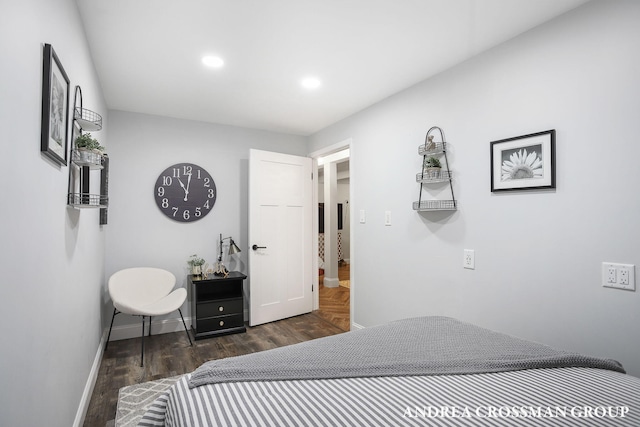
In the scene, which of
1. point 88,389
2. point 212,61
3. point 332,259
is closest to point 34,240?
point 88,389

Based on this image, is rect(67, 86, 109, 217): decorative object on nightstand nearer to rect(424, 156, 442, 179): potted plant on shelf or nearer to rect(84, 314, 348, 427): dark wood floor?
rect(84, 314, 348, 427): dark wood floor

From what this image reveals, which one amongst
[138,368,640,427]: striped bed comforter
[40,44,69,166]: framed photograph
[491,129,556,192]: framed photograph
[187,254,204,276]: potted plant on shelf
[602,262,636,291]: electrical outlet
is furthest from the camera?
[187,254,204,276]: potted plant on shelf

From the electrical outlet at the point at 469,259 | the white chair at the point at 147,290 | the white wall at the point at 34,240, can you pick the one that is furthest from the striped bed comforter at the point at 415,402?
the white chair at the point at 147,290

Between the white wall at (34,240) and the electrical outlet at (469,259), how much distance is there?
92.3 inches

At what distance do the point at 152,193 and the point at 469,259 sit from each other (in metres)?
3.15

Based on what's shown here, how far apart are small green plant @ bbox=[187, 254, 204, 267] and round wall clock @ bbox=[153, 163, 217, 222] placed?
1.38 feet

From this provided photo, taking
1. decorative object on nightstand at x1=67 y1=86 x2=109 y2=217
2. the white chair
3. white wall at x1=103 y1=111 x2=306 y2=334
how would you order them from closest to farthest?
decorative object on nightstand at x1=67 y1=86 x2=109 y2=217 → the white chair → white wall at x1=103 y1=111 x2=306 y2=334

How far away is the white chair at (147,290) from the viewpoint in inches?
117

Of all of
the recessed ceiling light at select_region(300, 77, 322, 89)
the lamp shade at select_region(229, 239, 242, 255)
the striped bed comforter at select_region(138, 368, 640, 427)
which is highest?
the recessed ceiling light at select_region(300, 77, 322, 89)

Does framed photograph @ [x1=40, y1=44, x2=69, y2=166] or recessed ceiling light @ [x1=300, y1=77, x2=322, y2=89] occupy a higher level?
recessed ceiling light @ [x1=300, y1=77, x2=322, y2=89]

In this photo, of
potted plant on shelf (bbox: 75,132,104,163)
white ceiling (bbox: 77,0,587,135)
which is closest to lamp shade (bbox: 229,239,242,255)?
white ceiling (bbox: 77,0,587,135)

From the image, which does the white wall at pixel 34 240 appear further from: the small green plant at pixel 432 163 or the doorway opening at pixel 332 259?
the doorway opening at pixel 332 259

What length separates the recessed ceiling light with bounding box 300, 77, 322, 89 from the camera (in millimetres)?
2648

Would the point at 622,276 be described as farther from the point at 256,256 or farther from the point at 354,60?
the point at 256,256
